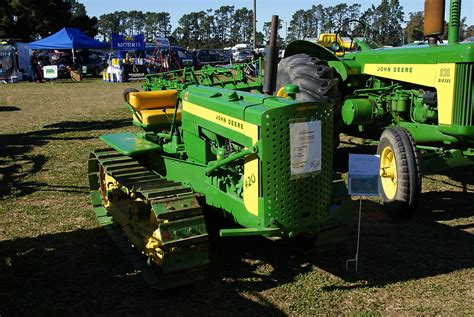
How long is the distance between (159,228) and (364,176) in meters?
1.70

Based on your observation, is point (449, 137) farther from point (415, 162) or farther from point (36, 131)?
point (36, 131)

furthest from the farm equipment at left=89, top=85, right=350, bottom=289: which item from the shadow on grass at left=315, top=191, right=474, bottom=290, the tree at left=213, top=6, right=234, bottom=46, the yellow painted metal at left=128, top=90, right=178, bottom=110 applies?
the tree at left=213, top=6, right=234, bottom=46

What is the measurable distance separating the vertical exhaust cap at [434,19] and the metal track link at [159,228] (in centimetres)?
320

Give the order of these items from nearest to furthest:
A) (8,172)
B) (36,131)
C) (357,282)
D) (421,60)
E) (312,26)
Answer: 1. (357,282)
2. (421,60)
3. (8,172)
4. (36,131)
5. (312,26)

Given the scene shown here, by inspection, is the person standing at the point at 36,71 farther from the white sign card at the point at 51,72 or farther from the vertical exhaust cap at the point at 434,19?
the vertical exhaust cap at the point at 434,19

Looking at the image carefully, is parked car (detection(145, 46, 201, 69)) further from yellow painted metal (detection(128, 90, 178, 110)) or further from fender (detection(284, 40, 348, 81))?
yellow painted metal (detection(128, 90, 178, 110))

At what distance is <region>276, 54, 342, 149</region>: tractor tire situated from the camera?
5.95 m

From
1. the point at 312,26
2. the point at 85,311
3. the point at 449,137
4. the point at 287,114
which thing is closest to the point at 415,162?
the point at 449,137

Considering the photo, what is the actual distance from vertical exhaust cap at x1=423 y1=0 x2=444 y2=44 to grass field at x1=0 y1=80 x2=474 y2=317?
1876mm

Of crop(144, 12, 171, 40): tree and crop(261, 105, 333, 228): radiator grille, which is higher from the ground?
crop(144, 12, 171, 40): tree

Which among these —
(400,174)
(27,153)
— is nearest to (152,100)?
(400,174)

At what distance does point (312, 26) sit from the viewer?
4432 inches

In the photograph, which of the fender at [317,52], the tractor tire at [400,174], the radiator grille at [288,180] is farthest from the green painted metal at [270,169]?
the fender at [317,52]

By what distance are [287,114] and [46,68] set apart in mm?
25154
